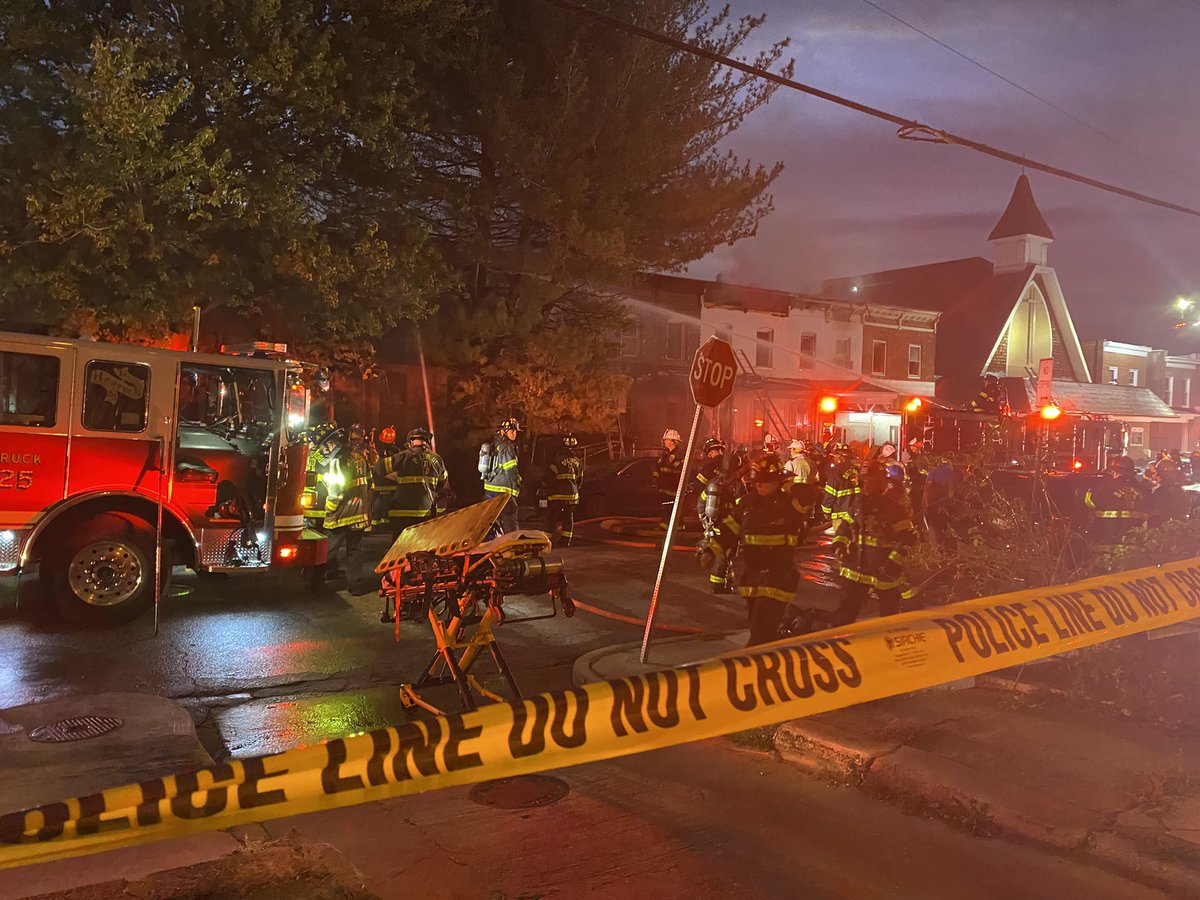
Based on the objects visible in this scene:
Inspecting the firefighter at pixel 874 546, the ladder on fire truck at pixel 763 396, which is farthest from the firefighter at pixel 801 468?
the ladder on fire truck at pixel 763 396

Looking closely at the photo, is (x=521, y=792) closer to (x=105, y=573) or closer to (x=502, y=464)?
(x=105, y=573)

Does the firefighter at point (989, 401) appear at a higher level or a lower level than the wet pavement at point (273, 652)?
higher

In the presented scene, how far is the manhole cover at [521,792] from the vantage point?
174 inches

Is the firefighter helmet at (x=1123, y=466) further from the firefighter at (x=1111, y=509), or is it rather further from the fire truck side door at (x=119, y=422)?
the fire truck side door at (x=119, y=422)

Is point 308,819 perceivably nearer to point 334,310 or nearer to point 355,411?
point 334,310

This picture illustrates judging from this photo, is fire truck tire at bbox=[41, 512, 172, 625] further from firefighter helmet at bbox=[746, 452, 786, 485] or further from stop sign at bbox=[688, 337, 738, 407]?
firefighter helmet at bbox=[746, 452, 786, 485]

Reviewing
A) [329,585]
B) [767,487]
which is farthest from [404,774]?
[329,585]

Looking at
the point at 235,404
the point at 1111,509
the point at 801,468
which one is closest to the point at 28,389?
the point at 235,404

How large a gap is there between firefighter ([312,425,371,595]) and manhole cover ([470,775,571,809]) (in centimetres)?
496

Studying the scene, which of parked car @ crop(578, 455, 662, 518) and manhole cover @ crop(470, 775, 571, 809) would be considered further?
parked car @ crop(578, 455, 662, 518)

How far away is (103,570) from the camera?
755 cm

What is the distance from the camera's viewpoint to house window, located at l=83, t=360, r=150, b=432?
7469mm

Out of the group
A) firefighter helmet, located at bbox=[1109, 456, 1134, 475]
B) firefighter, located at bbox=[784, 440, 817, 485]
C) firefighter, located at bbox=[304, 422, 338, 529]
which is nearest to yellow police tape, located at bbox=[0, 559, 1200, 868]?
firefighter, located at bbox=[304, 422, 338, 529]

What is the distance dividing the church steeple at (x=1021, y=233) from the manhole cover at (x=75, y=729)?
39717 millimetres
